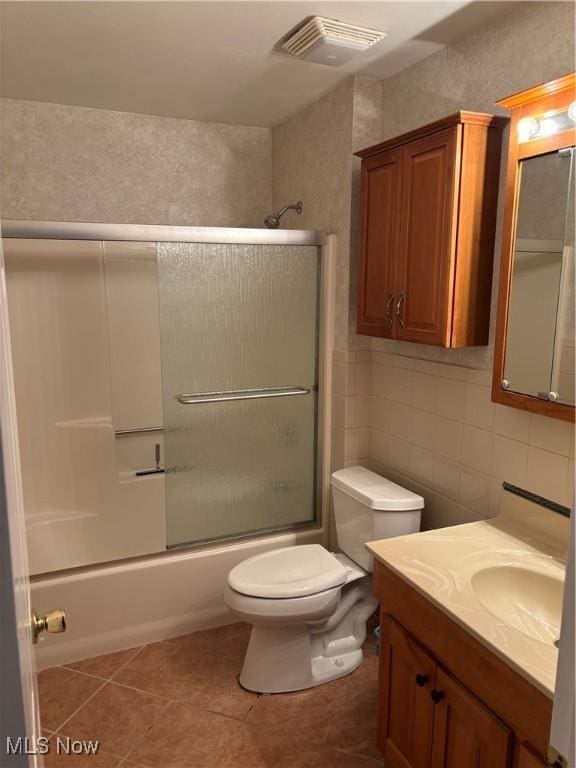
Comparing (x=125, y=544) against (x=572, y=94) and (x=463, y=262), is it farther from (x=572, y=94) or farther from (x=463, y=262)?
(x=572, y=94)

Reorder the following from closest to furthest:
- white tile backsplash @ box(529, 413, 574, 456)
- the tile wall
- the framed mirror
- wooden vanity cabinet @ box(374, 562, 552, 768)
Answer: wooden vanity cabinet @ box(374, 562, 552, 768)
the framed mirror
white tile backsplash @ box(529, 413, 574, 456)
the tile wall

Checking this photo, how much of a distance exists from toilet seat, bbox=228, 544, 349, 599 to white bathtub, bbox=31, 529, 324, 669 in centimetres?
44

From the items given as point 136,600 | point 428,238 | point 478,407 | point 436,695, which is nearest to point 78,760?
point 136,600

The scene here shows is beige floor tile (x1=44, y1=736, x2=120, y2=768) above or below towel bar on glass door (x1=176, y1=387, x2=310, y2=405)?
below

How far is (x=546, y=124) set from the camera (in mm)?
1607

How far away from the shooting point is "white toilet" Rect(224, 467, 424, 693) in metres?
2.10

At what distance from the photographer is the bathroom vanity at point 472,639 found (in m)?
1.22

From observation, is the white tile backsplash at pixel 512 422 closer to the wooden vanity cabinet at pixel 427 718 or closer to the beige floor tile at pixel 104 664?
the wooden vanity cabinet at pixel 427 718

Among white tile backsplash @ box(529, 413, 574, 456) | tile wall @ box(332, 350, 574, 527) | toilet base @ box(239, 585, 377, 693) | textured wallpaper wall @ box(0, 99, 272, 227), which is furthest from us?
textured wallpaper wall @ box(0, 99, 272, 227)

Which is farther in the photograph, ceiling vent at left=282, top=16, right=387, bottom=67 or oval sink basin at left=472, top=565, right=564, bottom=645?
ceiling vent at left=282, top=16, right=387, bottom=67

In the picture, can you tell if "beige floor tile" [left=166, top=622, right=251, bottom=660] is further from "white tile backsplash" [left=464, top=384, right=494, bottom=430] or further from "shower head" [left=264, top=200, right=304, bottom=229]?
"shower head" [left=264, top=200, right=304, bottom=229]

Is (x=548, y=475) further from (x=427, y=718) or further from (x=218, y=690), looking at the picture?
(x=218, y=690)

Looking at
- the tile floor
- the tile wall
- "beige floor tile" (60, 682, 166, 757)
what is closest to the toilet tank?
the tile wall

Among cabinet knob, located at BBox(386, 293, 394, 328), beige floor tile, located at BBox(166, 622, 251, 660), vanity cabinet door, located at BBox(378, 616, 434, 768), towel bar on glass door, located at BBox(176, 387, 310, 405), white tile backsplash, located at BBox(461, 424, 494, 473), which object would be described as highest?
cabinet knob, located at BBox(386, 293, 394, 328)
